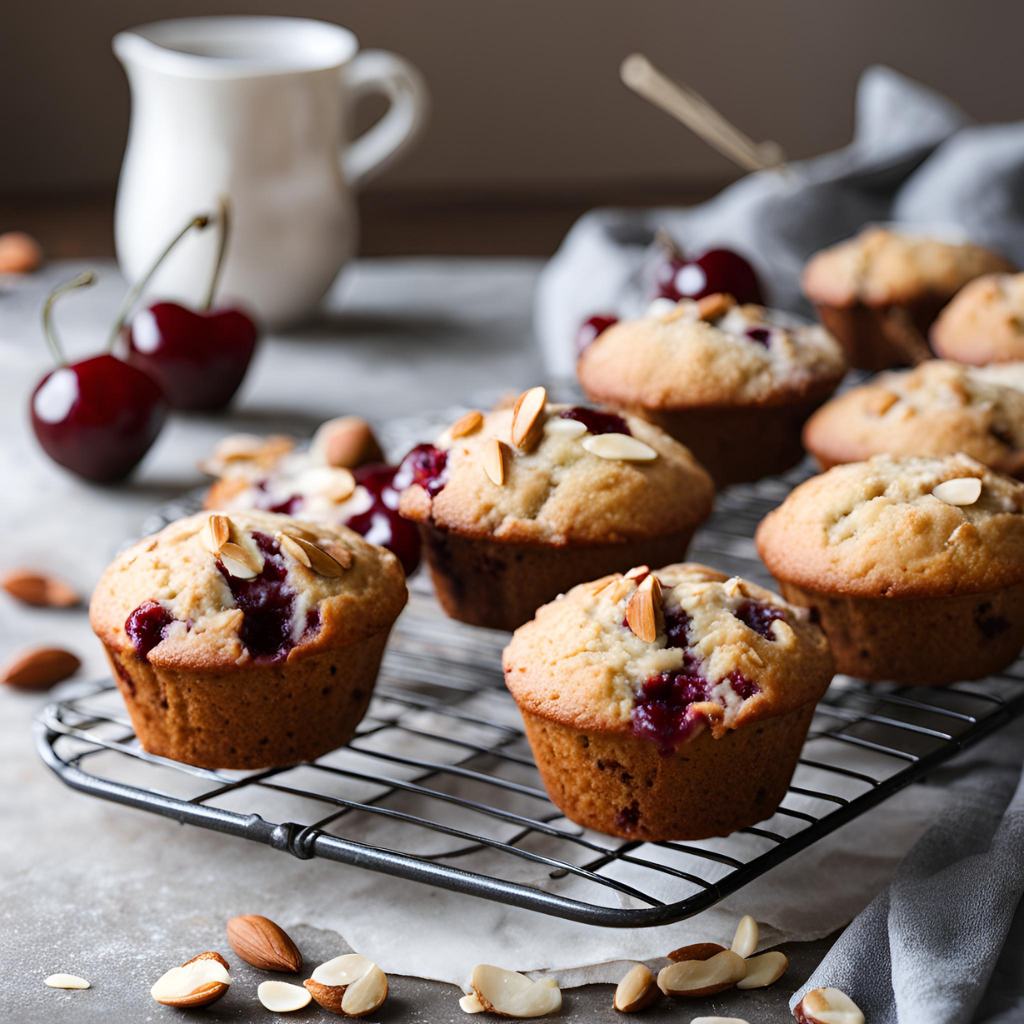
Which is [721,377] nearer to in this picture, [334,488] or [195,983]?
[334,488]

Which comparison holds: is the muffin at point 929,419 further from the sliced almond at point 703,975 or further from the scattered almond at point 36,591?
the scattered almond at point 36,591

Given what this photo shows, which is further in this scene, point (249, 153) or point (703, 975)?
point (249, 153)

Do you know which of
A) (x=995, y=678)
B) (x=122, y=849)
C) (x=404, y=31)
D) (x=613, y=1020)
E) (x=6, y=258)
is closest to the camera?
(x=613, y=1020)

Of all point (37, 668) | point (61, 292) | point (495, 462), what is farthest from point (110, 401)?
point (495, 462)

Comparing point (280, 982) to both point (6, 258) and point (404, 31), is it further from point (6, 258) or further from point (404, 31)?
point (404, 31)

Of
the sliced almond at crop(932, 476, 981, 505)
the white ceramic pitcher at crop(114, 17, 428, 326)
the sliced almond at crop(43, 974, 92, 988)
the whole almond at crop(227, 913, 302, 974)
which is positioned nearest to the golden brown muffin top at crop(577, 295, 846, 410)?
the sliced almond at crop(932, 476, 981, 505)

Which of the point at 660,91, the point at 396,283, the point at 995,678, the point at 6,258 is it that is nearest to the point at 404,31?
the point at 396,283

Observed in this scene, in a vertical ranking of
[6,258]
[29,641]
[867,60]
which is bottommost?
[29,641]

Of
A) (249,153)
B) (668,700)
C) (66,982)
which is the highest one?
(249,153)
